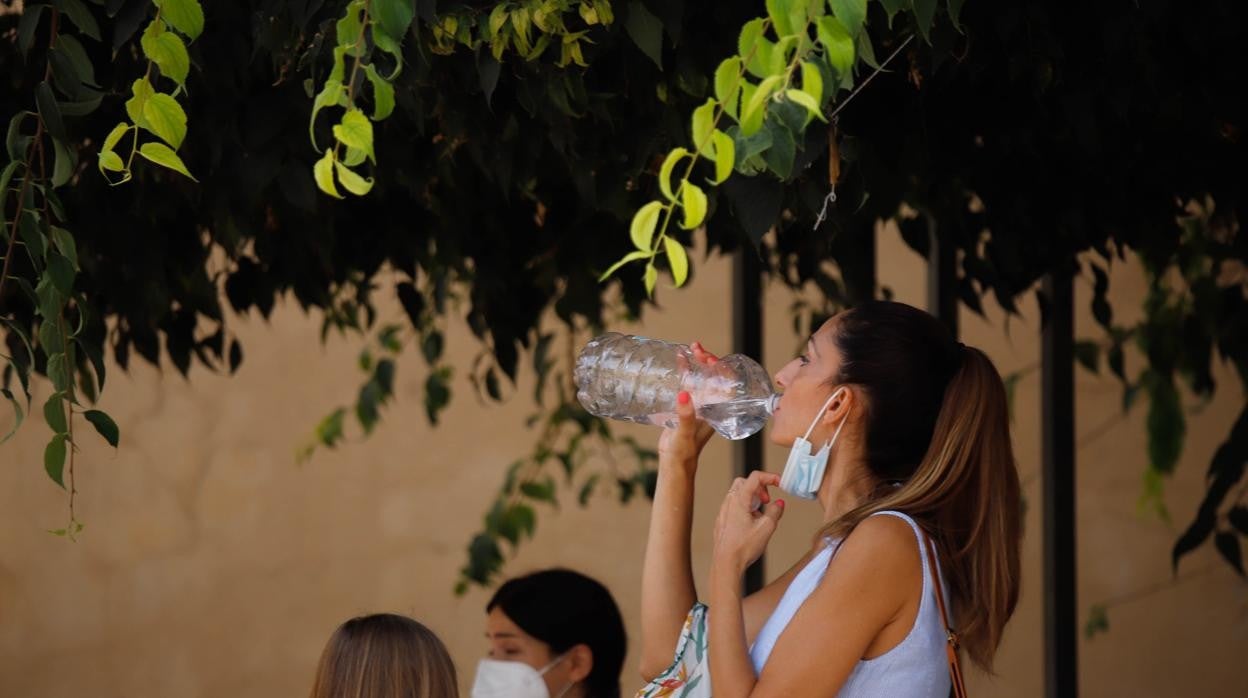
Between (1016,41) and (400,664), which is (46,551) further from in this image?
(1016,41)

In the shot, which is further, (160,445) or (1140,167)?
(160,445)

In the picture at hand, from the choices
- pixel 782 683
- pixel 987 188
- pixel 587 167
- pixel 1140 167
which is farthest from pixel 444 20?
pixel 1140 167

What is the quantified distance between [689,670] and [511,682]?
97 cm

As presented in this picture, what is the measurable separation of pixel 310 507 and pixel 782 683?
3.64m

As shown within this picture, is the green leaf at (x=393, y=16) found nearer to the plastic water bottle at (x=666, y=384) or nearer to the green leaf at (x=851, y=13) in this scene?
the green leaf at (x=851, y=13)

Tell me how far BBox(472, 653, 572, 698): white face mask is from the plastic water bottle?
0.52m

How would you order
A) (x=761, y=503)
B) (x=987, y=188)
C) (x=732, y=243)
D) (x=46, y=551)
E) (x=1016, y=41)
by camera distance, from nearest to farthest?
(x=761, y=503), (x=1016, y=41), (x=987, y=188), (x=732, y=243), (x=46, y=551)

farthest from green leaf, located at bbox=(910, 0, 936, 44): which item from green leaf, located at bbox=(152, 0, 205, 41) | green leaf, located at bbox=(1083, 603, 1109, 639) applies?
green leaf, located at bbox=(1083, 603, 1109, 639)

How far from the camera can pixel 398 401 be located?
551 centimetres

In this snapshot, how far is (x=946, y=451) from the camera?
2.11 metres

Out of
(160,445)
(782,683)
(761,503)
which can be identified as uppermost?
(160,445)

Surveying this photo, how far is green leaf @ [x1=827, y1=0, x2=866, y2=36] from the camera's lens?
1550 millimetres

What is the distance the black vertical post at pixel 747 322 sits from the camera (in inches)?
139

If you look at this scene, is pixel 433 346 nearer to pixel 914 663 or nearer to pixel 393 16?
pixel 914 663
